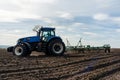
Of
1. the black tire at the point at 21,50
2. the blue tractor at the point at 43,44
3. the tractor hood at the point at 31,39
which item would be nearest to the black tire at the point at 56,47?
the blue tractor at the point at 43,44

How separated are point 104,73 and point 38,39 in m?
11.1

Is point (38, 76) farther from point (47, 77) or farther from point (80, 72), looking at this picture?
point (80, 72)

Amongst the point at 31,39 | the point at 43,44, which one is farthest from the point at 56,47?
the point at 31,39

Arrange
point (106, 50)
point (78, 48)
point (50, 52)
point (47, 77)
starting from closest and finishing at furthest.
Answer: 1. point (47, 77)
2. point (50, 52)
3. point (78, 48)
4. point (106, 50)

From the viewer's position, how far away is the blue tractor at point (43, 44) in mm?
24170

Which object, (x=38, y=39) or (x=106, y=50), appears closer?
(x=38, y=39)

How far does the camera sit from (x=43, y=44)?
2441 centimetres

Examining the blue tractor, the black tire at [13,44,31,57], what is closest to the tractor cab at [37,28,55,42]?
the blue tractor

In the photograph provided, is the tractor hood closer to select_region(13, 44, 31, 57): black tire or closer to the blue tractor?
the blue tractor

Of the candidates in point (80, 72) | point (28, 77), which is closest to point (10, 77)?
point (28, 77)

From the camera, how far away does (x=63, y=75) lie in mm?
13406

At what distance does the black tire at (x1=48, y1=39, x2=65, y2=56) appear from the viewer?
78.8 feet

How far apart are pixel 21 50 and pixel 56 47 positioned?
266 centimetres

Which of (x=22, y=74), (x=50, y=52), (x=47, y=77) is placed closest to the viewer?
(x=47, y=77)
